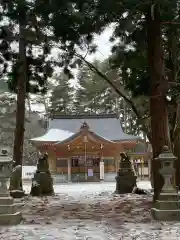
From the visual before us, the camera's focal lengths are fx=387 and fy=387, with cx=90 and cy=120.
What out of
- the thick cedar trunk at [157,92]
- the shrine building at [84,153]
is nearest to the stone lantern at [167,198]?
the thick cedar trunk at [157,92]

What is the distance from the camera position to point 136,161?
36.6 meters

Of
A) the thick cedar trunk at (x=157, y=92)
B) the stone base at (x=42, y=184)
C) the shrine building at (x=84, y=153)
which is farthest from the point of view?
the shrine building at (x=84, y=153)

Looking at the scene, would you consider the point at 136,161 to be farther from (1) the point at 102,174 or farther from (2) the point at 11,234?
(2) the point at 11,234

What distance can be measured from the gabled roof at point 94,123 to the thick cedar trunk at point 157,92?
24.2 metres

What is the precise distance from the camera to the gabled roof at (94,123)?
34375 millimetres

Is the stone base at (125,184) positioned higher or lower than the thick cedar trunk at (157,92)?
lower

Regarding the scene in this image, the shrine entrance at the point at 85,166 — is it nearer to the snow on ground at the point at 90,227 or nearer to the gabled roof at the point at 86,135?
the gabled roof at the point at 86,135

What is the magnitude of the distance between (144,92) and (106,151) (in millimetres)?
19595

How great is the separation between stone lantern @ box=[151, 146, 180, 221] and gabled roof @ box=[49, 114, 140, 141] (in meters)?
25.2

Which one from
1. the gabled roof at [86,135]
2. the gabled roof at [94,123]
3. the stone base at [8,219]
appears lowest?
the stone base at [8,219]

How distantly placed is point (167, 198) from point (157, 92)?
2548mm

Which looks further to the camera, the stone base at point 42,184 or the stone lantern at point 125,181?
the stone lantern at point 125,181

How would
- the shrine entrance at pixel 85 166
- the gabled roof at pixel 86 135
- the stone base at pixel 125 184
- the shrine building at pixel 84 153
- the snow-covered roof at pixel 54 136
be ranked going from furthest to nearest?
the snow-covered roof at pixel 54 136, the shrine entrance at pixel 85 166, the shrine building at pixel 84 153, the gabled roof at pixel 86 135, the stone base at pixel 125 184

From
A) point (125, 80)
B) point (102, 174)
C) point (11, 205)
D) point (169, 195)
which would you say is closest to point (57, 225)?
point (11, 205)
